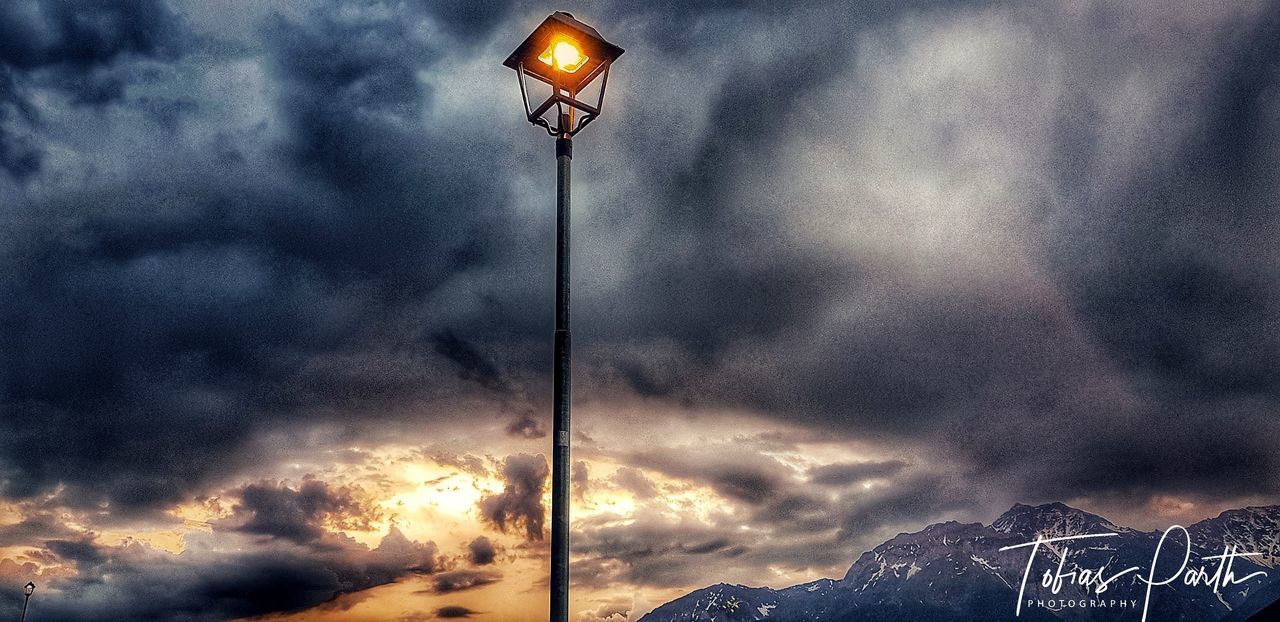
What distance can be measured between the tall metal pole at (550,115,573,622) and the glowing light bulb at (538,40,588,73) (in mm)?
1294

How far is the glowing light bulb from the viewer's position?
10711 millimetres

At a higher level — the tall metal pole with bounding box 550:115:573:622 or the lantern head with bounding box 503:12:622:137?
the lantern head with bounding box 503:12:622:137

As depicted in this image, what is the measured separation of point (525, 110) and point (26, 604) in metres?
72.6

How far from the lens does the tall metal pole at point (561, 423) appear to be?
8812mm

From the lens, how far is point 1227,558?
48406mm

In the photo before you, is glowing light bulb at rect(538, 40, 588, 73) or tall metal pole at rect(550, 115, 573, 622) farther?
glowing light bulb at rect(538, 40, 588, 73)

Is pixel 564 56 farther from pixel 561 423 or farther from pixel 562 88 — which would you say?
pixel 561 423

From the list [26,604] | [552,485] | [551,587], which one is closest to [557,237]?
[552,485]

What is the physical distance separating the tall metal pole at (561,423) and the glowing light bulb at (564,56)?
50.9 inches

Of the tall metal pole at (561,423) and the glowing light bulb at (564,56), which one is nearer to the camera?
the tall metal pole at (561,423)

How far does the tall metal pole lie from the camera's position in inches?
347

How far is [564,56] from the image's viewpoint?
10867mm

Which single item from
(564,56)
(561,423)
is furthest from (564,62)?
(561,423)

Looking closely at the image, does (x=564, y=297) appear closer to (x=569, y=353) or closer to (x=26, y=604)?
(x=569, y=353)
